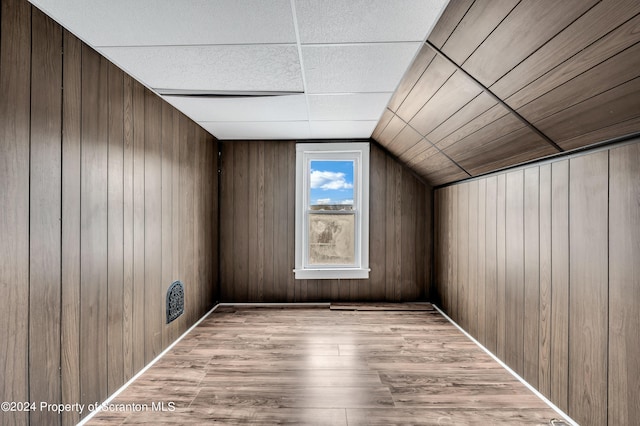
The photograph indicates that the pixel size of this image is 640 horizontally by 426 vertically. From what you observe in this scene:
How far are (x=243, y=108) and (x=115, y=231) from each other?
4.69 feet

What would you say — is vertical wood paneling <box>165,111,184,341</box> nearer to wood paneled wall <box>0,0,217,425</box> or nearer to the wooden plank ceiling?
wood paneled wall <box>0,0,217,425</box>

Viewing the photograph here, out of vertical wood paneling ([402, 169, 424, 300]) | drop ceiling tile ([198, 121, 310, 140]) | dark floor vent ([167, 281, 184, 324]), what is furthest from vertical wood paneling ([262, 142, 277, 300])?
vertical wood paneling ([402, 169, 424, 300])

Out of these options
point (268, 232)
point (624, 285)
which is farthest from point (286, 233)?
point (624, 285)

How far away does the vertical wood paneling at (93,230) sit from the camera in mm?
1728

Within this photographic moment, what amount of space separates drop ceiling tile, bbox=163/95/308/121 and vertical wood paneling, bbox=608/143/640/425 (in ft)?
6.60

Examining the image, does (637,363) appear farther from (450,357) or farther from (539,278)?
(450,357)

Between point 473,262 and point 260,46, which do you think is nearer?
point 260,46

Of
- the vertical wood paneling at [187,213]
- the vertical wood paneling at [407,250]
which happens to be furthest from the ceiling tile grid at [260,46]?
the vertical wood paneling at [407,250]

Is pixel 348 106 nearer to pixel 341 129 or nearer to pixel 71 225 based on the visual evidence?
pixel 341 129

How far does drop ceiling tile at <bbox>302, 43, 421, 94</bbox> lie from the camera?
178 centimetres

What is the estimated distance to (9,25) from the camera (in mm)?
1325

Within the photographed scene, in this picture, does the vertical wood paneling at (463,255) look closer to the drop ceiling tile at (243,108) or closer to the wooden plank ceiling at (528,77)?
the wooden plank ceiling at (528,77)

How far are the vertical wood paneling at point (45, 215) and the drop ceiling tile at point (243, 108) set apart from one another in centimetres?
102

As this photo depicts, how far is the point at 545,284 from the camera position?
197 cm
